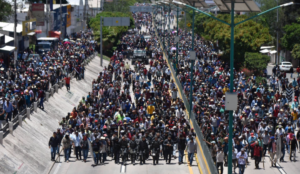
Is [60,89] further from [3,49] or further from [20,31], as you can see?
A: [20,31]

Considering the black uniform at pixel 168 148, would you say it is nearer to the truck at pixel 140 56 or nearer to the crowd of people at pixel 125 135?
the crowd of people at pixel 125 135

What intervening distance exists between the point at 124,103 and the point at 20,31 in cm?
2729

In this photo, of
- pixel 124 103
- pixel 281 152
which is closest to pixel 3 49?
pixel 124 103

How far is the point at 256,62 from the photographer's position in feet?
170

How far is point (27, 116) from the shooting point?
26.6 m

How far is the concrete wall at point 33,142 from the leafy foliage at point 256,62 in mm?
22022

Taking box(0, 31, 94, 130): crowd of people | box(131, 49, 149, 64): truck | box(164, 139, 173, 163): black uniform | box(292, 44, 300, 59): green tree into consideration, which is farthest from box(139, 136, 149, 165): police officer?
box(292, 44, 300, 59): green tree

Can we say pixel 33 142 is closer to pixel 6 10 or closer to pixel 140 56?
pixel 140 56

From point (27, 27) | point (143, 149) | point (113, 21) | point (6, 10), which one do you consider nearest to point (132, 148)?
point (143, 149)

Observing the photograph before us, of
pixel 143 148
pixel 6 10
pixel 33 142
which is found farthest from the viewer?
pixel 6 10

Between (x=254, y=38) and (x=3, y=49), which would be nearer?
(x=3, y=49)

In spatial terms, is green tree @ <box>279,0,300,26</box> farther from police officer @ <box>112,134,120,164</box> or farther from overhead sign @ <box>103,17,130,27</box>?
police officer @ <box>112,134,120,164</box>

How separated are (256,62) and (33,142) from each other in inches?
1236

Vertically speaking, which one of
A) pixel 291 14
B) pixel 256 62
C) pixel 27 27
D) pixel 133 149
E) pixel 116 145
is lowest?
pixel 133 149
